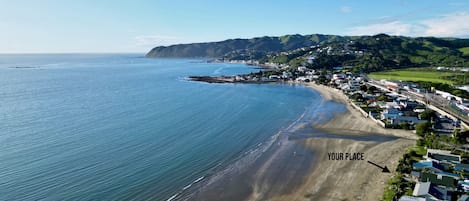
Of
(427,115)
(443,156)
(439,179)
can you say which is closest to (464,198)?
(439,179)

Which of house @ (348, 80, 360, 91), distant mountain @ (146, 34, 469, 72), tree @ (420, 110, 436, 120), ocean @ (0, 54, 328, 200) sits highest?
distant mountain @ (146, 34, 469, 72)

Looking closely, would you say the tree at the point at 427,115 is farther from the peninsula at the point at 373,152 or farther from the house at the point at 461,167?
the house at the point at 461,167

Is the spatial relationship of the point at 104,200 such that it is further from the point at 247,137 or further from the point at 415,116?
the point at 415,116

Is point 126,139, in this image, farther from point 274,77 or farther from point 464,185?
point 274,77

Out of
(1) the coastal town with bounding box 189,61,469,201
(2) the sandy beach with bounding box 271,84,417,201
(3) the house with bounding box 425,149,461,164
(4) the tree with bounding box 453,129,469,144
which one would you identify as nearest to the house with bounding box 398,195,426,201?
(1) the coastal town with bounding box 189,61,469,201

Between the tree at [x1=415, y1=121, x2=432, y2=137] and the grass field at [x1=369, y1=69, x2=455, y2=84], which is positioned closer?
the tree at [x1=415, y1=121, x2=432, y2=137]

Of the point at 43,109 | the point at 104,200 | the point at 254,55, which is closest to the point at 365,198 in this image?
the point at 104,200

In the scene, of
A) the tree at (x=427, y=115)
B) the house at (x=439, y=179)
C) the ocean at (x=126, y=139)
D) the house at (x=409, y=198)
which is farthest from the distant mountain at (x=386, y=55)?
the house at (x=409, y=198)

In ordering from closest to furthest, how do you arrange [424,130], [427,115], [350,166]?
[350,166], [424,130], [427,115]

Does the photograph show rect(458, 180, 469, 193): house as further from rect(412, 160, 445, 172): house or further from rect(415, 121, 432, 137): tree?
rect(415, 121, 432, 137): tree
